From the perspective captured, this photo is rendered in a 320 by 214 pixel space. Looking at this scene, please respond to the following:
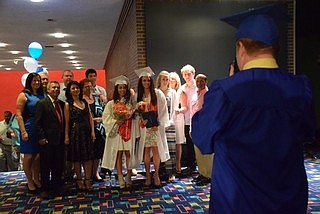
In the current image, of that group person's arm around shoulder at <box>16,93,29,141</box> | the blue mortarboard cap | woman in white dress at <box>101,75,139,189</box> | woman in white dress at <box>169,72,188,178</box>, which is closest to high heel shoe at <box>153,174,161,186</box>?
woman in white dress at <box>101,75,139,189</box>

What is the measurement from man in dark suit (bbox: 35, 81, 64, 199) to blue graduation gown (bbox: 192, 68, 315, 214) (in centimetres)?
319

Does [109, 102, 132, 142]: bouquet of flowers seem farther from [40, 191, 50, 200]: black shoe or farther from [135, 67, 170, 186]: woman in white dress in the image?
[40, 191, 50, 200]: black shoe

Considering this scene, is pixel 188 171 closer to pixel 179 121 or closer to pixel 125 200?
pixel 179 121

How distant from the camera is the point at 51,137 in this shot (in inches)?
172

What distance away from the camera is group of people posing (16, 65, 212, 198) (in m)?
4.45

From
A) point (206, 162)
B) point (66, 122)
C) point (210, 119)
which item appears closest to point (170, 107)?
point (66, 122)

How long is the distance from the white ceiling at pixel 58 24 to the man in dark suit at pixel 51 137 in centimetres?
327

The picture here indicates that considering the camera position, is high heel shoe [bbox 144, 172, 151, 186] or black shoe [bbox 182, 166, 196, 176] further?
black shoe [bbox 182, 166, 196, 176]

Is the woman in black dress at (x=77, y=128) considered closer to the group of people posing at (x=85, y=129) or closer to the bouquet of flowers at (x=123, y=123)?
the group of people posing at (x=85, y=129)

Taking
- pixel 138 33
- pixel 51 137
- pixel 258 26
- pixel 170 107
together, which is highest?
pixel 138 33

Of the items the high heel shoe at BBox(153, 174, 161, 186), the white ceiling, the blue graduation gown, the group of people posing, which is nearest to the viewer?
the blue graduation gown

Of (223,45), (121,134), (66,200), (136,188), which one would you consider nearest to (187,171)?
(136,188)

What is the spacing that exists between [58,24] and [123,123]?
217 inches

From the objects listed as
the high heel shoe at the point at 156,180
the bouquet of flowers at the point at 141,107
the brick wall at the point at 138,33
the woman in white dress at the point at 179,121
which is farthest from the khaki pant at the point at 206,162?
the brick wall at the point at 138,33
